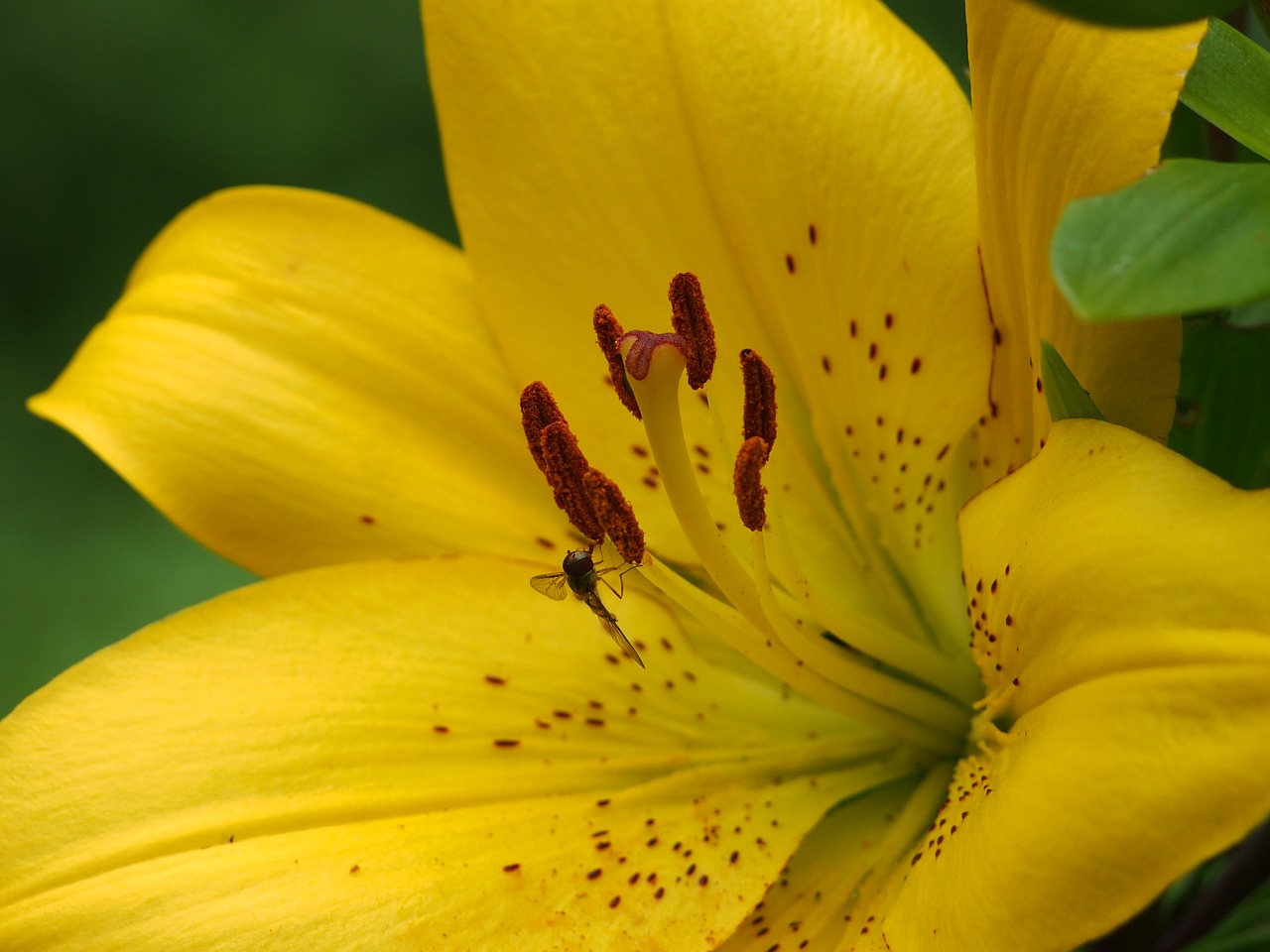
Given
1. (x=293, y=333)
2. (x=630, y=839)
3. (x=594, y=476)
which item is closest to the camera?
(x=594, y=476)

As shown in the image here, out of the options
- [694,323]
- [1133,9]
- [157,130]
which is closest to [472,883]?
[694,323]

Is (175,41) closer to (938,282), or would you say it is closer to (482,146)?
(482,146)

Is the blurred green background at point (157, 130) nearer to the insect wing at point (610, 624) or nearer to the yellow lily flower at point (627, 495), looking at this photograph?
the yellow lily flower at point (627, 495)

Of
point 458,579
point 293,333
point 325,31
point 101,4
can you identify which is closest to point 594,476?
point 458,579

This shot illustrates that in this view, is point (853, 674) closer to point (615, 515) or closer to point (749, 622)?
point (749, 622)

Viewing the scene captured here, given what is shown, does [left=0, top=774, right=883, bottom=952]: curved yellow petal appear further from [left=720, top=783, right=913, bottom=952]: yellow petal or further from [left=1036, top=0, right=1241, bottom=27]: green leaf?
[left=1036, top=0, right=1241, bottom=27]: green leaf

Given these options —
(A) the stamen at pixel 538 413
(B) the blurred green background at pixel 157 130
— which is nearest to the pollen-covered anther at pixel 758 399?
(A) the stamen at pixel 538 413
